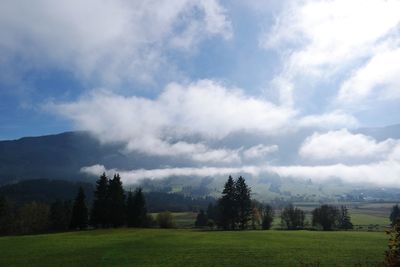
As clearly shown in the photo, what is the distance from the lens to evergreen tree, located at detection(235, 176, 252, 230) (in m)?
114

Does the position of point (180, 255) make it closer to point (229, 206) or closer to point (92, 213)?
point (92, 213)

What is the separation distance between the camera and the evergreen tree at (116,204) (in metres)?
107

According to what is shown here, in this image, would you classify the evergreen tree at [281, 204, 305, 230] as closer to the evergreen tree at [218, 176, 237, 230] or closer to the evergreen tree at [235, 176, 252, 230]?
the evergreen tree at [235, 176, 252, 230]

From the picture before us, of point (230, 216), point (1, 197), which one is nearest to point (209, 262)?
point (230, 216)

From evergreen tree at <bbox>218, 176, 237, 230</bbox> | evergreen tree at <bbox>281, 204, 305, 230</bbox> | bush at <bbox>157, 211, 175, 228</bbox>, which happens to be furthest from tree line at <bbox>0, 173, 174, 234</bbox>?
evergreen tree at <bbox>281, 204, 305, 230</bbox>

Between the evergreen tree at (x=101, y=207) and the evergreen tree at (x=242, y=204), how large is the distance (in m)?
36.7

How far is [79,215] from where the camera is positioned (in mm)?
106250

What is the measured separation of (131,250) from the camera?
5269 cm

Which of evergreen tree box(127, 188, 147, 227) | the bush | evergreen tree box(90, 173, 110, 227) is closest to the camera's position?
evergreen tree box(90, 173, 110, 227)

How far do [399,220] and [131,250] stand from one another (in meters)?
43.2

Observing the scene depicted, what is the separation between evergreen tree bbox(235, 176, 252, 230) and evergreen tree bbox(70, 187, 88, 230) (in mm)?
42251

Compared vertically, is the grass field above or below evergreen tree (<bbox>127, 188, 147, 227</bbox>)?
below

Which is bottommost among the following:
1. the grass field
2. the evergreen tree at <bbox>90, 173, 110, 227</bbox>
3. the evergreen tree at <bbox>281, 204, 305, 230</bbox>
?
the grass field

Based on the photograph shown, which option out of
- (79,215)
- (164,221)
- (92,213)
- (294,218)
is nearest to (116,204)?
(92,213)
